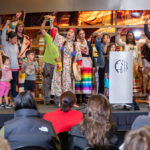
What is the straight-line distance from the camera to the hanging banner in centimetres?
436

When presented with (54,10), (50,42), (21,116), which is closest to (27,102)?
(21,116)

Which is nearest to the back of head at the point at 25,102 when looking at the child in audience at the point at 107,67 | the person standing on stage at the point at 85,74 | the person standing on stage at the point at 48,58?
the person standing on stage at the point at 48,58

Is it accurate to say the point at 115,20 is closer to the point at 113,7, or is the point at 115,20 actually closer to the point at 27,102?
the point at 113,7

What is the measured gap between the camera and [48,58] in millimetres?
5449

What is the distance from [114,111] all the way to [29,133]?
2538 mm

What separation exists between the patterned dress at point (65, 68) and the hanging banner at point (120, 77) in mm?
963

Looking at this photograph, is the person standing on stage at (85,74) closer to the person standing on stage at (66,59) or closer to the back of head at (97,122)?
the person standing on stage at (66,59)

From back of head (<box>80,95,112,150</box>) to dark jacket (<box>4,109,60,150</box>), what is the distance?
252mm

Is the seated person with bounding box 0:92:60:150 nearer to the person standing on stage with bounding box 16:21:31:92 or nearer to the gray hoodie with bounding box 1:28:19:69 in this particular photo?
the gray hoodie with bounding box 1:28:19:69

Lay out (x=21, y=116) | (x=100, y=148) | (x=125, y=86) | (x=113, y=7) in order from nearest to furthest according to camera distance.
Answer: (x=100, y=148)
(x=21, y=116)
(x=125, y=86)
(x=113, y=7)

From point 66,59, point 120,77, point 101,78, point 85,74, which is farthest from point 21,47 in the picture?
point 120,77

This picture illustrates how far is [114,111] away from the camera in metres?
4.55

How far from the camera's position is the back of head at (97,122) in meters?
2.14

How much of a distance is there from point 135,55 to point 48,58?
1.66 m
